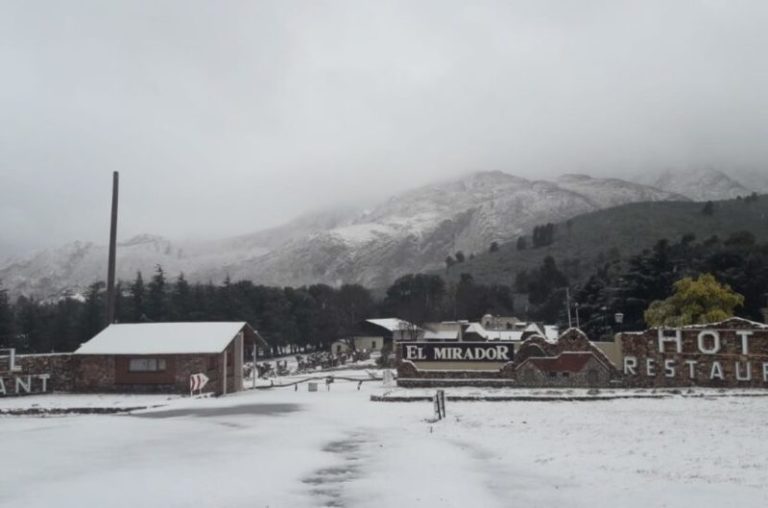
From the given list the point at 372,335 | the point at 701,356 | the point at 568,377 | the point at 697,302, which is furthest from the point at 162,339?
the point at 372,335

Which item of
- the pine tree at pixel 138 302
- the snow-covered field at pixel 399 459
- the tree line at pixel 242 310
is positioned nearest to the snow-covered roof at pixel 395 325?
the tree line at pixel 242 310

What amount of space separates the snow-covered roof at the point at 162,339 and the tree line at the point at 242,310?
4104 cm

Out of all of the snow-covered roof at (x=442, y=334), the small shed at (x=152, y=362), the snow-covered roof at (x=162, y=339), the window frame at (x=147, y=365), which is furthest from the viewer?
the snow-covered roof at (x=442, y=334)

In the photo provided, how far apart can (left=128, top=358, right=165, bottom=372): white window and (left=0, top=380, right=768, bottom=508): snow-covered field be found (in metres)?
11.0

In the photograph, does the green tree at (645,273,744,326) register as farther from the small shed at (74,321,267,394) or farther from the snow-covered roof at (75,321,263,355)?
the small shed at (74,321,267,394)

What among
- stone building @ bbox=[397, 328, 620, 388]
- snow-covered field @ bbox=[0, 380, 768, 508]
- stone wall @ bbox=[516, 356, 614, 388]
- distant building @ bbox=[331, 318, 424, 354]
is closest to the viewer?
snow-covered field @ bbox=[0, 380, 768, 508]

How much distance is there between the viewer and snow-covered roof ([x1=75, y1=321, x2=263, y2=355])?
37938mm

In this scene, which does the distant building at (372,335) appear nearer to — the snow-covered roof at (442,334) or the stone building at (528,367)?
the snow-covered roof at (442,334)

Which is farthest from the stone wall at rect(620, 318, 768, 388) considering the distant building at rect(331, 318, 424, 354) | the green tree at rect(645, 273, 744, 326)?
the distant building at rect(331, 318, 424, 354)

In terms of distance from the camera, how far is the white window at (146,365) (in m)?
37.8

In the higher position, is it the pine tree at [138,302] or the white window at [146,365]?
the pine tree at [138,302]

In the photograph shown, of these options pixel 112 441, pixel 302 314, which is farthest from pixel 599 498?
pixel 302 314

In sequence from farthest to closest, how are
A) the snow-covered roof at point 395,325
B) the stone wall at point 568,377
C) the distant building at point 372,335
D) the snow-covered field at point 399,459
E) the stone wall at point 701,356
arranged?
the distant building at point 372,335, the snow-covered roof at point 395,325, the stone wall at point 568,377, the stone wall at point 701,356, the snow-covered field at point 399,459

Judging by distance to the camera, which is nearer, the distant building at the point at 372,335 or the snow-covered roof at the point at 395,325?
the snow-covered roof at the point at 395,325
